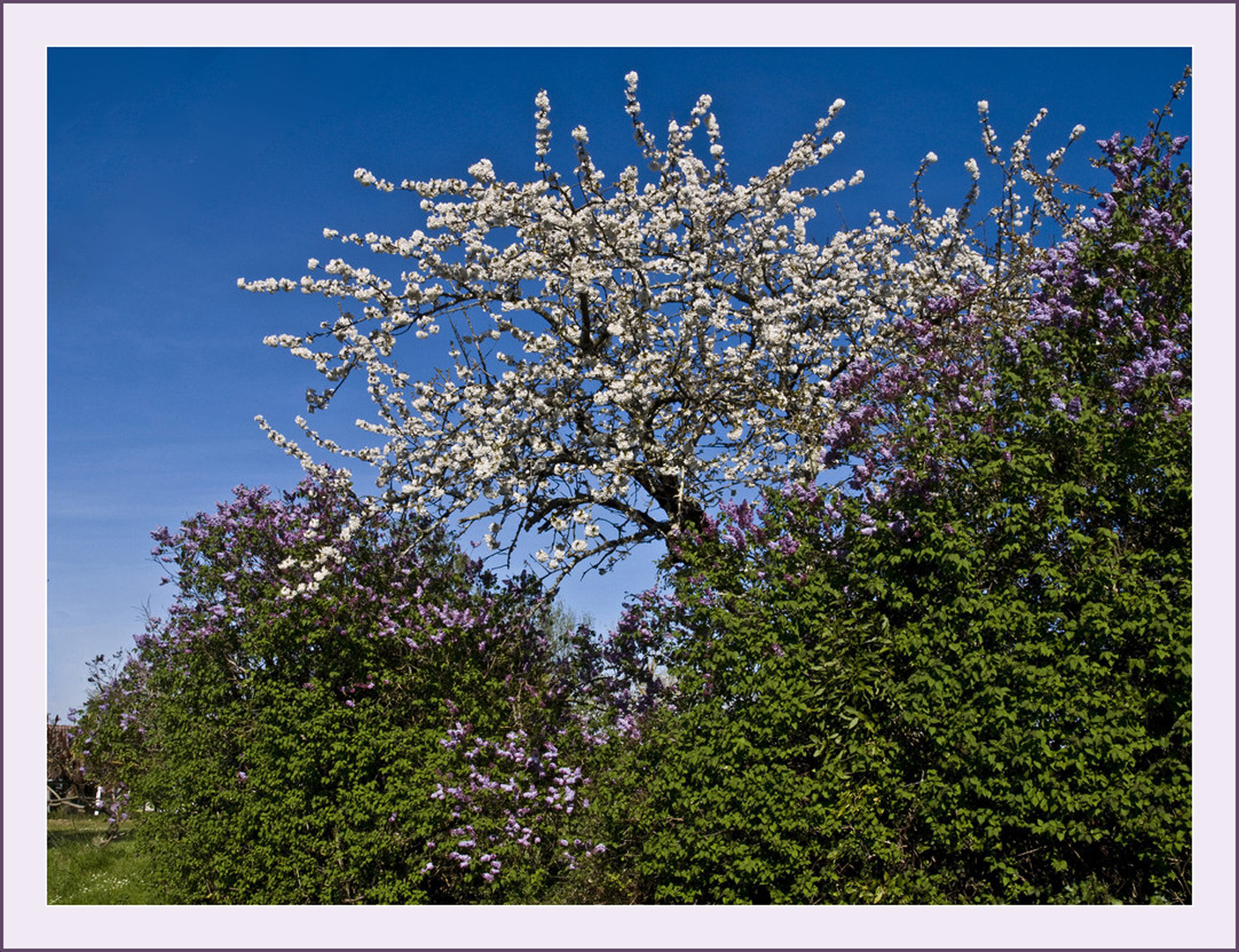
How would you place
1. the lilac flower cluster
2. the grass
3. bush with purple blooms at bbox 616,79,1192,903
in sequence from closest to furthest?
bush with purple blooms at bbox 616,79,1192,903, the lilac flower cluster, the grass

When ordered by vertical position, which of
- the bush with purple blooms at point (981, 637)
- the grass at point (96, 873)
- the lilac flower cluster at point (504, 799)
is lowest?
the grass at point (96, 873)

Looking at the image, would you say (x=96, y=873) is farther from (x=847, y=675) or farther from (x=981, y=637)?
(x=981, y=637)

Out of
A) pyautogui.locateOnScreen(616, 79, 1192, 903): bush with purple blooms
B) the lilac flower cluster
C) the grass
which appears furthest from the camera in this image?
the grass

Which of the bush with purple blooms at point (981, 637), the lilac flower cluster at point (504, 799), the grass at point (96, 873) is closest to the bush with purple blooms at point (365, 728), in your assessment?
the lilac flower cluster at point (504, 799)

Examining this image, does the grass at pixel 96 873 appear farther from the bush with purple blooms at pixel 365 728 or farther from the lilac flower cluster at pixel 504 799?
the lilac flower cluster at pixel 504 799

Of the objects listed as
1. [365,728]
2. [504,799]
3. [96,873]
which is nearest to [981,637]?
[504,799]

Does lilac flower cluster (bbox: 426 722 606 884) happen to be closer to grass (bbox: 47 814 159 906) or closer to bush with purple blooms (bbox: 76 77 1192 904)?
bush with purple blooms (bbox: 76 77 1192 904)

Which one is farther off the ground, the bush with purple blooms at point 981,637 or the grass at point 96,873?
the bush with purple blooms at point 981,637

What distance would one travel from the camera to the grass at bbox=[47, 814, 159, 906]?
34.1ft

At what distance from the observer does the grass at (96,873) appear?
34.1 ft

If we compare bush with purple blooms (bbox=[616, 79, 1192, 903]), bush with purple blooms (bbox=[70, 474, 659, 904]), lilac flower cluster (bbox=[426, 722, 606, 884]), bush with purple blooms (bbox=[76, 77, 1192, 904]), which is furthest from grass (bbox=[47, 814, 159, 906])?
bush with purple blooms (bbox=[616, 79, 1192, 903])

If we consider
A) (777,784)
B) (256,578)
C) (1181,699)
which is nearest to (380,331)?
(256,578)

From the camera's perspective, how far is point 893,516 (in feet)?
22.4

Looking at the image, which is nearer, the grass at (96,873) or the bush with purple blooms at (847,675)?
the bush with purple blooms at (847,675)
